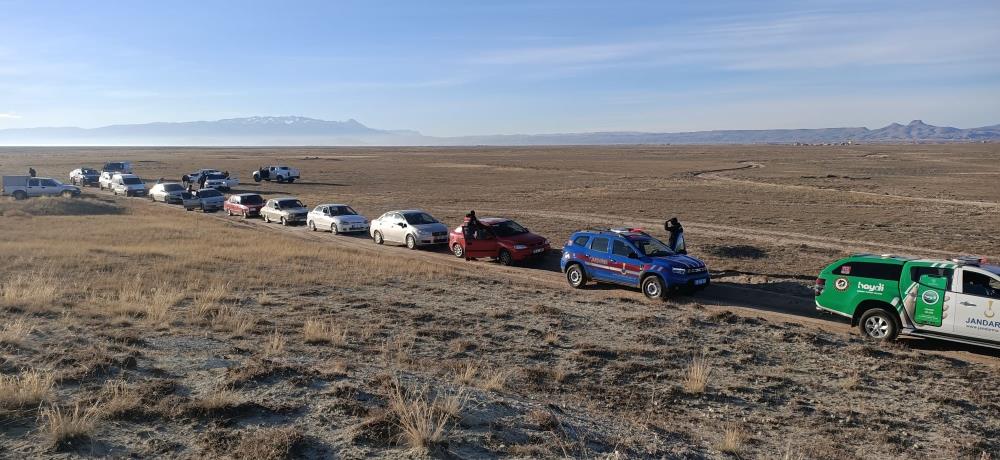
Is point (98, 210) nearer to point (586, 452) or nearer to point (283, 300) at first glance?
point (283, 300)

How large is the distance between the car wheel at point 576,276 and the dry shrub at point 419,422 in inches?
426

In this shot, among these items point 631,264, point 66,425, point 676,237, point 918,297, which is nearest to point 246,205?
point 676,237

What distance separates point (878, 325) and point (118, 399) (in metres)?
12.5

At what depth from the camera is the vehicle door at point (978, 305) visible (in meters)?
11.3

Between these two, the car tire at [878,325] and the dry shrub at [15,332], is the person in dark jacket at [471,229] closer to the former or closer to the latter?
the car tire at [878,325]

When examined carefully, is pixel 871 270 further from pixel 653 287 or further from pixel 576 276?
pixel 576 276

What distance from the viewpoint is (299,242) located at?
1027 inches

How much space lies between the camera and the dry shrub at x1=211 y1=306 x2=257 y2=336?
38.9 ft

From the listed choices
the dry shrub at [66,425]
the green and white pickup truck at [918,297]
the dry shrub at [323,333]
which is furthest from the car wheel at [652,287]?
the dry shrub at [66,425]

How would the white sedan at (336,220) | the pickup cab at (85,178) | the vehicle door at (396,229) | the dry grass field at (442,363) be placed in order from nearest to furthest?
the dry grass field at (442,363)
the vehicle door at (396,229)
the white sedan at (336,220)
the pickup cab at (85,178)

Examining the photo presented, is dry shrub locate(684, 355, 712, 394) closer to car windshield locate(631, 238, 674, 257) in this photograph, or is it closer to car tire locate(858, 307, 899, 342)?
car tire locate(858, 307, 899, 342)

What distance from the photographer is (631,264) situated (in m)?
17.2

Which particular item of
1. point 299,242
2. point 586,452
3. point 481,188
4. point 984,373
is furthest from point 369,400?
point 481,188

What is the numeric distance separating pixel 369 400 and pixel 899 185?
55.9 meters
